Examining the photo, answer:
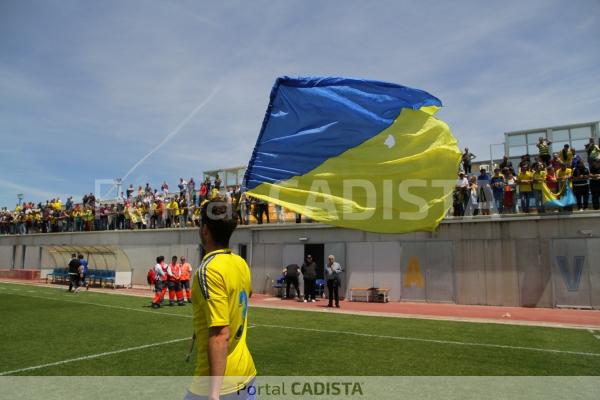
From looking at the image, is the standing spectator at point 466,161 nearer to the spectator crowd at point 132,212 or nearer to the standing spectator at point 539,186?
the standing spectator at point 539,186

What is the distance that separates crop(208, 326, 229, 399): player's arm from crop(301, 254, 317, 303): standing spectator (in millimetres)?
16980

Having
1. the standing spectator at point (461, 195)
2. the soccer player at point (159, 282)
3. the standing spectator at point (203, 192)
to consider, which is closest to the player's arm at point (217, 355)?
the soccer player at point (159, 282)

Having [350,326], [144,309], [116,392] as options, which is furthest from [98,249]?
[116,392]

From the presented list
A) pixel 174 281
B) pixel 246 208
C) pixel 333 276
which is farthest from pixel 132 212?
pixel 333 276

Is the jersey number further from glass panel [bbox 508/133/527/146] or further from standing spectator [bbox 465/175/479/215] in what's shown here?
glass panel [bbox 508/133/527/146]

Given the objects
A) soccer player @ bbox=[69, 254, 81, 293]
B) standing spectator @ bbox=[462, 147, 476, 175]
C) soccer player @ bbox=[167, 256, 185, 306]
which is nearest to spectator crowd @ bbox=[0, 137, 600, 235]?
standing spectator @ bbox=[462, 147, 476, 175]

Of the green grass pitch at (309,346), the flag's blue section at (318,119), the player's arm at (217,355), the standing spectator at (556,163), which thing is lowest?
the green grass pitch at (309,346)

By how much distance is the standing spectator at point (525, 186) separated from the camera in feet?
59.2

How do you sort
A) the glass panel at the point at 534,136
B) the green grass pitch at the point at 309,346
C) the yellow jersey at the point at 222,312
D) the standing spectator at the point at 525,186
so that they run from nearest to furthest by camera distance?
the yellow jersey at the point at 222,312 < the green grass pitch at the point at 309,346 < the standing spectator at the point at 525,186 < the glass panel at the point at 534,136

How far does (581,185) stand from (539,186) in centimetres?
140

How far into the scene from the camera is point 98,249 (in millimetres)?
28438

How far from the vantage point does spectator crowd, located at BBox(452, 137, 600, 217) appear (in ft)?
56.1

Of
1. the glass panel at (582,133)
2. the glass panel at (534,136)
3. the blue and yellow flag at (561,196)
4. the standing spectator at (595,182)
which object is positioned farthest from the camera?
the glass panel at (534,136)

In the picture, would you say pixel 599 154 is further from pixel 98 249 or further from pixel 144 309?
pixel 98 249
